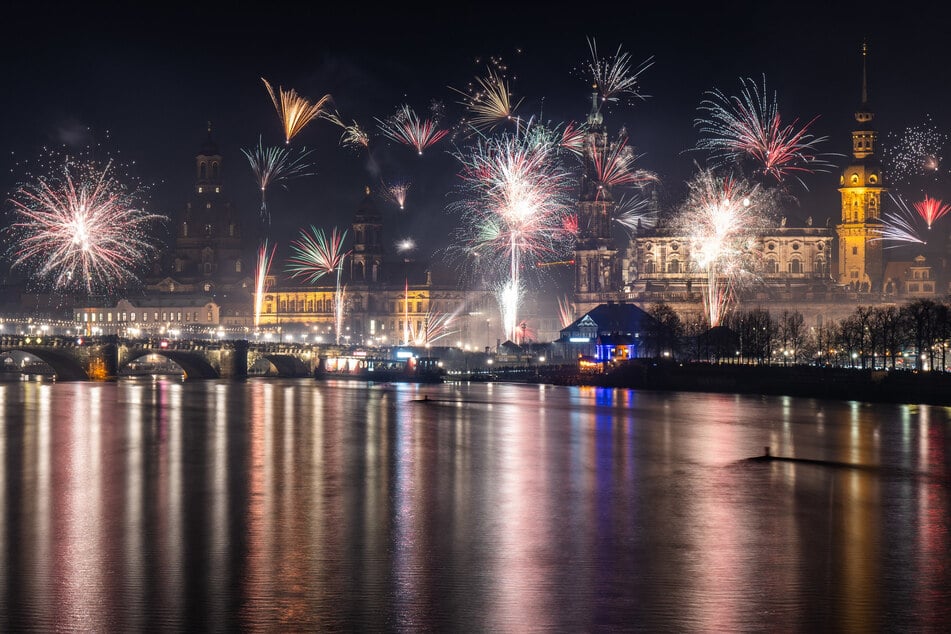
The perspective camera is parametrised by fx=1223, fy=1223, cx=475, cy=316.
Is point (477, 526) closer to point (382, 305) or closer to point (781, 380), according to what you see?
point (781, 380)

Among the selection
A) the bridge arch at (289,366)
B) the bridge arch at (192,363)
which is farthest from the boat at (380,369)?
the bridge arch at (192,363)

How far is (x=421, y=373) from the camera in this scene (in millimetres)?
123625

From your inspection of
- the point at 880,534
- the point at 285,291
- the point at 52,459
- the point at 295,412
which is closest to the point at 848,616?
the point at 880,534

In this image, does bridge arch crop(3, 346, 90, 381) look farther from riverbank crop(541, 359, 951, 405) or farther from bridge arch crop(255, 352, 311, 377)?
riverbank crop(541, 359, 951, 405)

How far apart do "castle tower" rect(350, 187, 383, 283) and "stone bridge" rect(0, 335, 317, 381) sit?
45523mm

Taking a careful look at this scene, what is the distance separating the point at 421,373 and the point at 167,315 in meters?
84.1

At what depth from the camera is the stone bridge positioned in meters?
112

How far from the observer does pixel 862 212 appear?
164000 millimetres

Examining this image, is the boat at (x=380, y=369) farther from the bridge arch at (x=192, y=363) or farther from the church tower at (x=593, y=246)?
the church tower at (x=593, y=246)

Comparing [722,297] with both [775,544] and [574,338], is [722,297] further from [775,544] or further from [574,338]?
[775,544]

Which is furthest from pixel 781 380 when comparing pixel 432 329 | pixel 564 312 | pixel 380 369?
pixel 432 329

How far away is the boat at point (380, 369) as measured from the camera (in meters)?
123

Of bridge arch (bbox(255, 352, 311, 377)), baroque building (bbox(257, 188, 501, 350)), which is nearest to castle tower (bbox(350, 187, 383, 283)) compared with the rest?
baroque building (bbox(257, 188, 501, 350))

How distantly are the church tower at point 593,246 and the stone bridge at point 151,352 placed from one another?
151 ft
